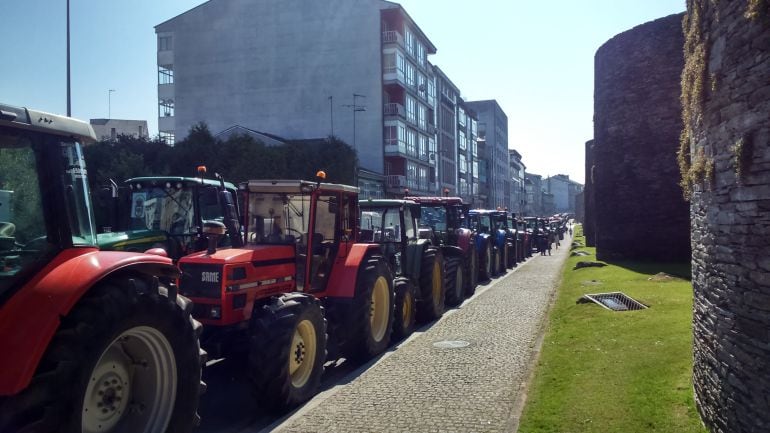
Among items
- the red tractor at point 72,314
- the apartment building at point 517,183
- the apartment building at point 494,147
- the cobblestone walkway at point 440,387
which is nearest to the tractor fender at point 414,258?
the cobblestone walkway at point 440,387

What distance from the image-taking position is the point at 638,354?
7.99 meters

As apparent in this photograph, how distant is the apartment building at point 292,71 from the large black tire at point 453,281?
29183mm

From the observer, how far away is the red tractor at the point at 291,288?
6625 mm

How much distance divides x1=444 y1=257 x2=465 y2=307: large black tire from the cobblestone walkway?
6.83 feet

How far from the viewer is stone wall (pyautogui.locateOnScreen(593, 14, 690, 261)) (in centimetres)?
2081

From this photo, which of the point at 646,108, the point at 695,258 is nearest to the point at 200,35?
the point at 646,108

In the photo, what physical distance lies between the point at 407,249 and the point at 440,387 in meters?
5.38

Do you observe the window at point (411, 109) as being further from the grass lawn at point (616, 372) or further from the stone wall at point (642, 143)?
the grass lawn at point (616, 372)

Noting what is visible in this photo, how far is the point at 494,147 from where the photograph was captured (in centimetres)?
9644

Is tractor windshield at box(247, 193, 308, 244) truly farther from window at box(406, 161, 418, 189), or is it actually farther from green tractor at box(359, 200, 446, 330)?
window at box(406, 161, 418, 189)

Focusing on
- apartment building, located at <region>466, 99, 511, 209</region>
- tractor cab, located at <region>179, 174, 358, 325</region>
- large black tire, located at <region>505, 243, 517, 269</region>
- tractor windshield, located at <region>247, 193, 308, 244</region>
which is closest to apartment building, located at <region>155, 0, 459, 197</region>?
large black tire, located at <region>505, 243, 517, 269</region>

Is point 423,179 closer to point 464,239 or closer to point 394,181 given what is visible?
point 394,181

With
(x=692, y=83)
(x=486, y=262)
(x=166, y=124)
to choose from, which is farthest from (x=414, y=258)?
(x=166, y=124)

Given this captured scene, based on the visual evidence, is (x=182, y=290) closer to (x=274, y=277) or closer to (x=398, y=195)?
(x=274, y=277)
